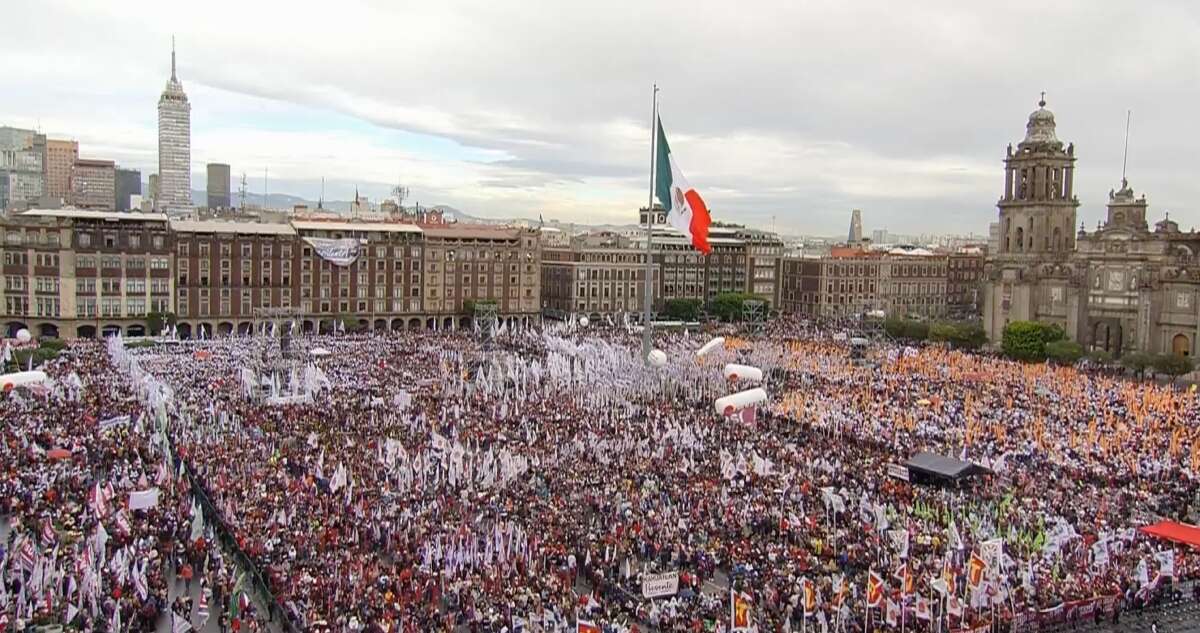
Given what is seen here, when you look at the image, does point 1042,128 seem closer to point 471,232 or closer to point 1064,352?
point 1064,352

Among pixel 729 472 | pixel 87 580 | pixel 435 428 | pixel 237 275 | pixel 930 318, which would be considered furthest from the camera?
pixel 930 318

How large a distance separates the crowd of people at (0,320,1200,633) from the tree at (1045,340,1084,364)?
51.1ft

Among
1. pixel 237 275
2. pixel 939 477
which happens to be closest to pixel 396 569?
pixel 939 477

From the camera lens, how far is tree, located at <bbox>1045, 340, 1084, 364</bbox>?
6475cm

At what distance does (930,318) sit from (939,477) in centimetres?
8586

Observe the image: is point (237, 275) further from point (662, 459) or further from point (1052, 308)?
point (1052, 308)

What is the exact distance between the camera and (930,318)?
367ft

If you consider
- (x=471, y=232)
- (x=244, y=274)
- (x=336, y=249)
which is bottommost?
(x=244, y=274)

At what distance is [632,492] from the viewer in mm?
27844

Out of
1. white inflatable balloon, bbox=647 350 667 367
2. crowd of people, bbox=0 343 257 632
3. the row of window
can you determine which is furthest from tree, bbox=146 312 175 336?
white inflatable balloon, bbox=647 350 667 367

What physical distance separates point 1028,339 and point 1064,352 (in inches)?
162

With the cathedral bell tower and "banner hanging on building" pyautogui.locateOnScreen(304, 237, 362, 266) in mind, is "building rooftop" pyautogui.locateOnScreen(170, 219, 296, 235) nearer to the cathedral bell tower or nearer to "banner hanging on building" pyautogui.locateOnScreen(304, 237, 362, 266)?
"banner hanging on building" pyautogui.locateOnScreen(304, 237, 362, 266)

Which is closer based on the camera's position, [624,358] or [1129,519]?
[1129,519]

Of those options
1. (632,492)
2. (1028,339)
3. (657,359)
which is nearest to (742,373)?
(657,359)
